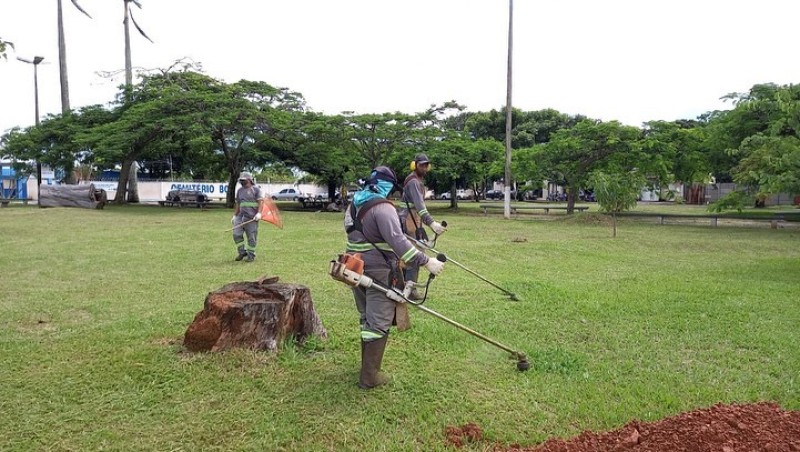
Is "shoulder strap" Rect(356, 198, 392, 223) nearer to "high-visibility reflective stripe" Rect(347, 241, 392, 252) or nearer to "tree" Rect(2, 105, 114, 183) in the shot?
"high-visibility reflective stripe" Rect(347, 241, 392, 252)

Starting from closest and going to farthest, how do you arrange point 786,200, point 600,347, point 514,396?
point 514,396 → point 600,347 → point 786,200

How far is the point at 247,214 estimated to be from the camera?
9.45 m

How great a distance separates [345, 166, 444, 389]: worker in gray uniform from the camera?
3.64 m

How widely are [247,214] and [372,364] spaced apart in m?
6.29

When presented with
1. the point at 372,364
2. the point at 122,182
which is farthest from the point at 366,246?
the point at 122,182

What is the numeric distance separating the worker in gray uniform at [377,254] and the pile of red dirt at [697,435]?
2.54 feet

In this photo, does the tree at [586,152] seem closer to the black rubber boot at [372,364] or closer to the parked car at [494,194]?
the black rubber boot at [372,364]

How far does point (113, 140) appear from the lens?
76.0 ft

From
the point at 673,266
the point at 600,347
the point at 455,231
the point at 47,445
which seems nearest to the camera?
the point at 47,445

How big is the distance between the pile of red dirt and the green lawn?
160 millimetres

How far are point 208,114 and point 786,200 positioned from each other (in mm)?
38493

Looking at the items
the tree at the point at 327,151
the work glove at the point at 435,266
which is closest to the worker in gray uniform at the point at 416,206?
the work glove at the point at 435,266

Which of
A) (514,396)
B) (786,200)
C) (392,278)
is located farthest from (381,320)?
(786,200)

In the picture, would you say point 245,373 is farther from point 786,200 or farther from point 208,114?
point 786,200
